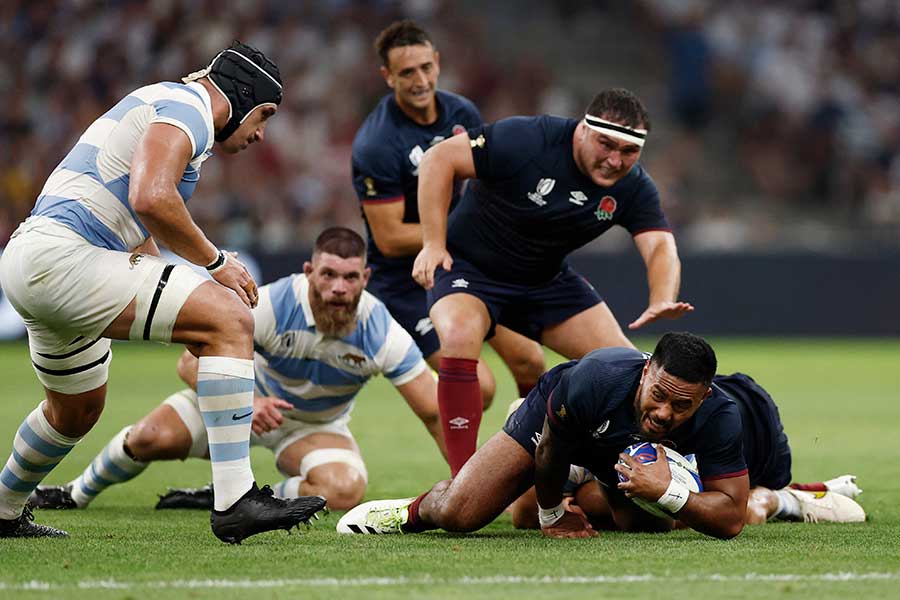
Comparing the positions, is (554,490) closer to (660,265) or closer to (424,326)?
(660,265)

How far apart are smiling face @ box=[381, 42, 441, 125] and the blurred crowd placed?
10175 mm

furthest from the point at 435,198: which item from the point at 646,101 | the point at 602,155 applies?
the point at 646,101

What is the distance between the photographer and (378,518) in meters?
6.54

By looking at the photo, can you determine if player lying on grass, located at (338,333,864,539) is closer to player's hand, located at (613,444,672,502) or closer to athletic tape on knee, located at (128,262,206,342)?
player's hand, located at (613,444,672,502)

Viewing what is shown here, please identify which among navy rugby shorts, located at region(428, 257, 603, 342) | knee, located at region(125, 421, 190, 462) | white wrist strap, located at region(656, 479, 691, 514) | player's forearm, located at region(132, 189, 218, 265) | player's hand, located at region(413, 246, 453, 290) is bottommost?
knee, located at region(125, 421, 190, 462)

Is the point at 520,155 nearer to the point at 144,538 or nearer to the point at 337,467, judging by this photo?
the point at 337,467

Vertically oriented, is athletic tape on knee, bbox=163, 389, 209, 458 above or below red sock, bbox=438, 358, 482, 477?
below

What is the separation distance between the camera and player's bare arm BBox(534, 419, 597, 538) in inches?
243

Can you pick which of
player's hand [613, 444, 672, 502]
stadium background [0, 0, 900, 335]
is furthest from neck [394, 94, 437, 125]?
stadium background [0, 0, 900, 335]

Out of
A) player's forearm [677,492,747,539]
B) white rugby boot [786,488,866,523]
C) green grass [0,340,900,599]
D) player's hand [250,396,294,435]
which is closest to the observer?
green grass [0,340,900,599]

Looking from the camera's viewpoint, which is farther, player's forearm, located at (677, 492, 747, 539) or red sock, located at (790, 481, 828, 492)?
red sock, located at (790, 481, 828, 492)

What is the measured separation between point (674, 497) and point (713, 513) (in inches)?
8.5

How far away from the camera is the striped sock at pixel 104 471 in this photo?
7.70 metres

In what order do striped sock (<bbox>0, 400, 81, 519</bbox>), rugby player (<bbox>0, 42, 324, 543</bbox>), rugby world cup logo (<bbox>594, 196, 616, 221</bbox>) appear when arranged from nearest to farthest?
rugby player (<bbox>0, 42, 324, 543</bbox>), striped sock (<bbox>0, 400, 81, 519</bbox>), rugby world cup logo (<bbox>594, 196, 616, 221</bbox>)
